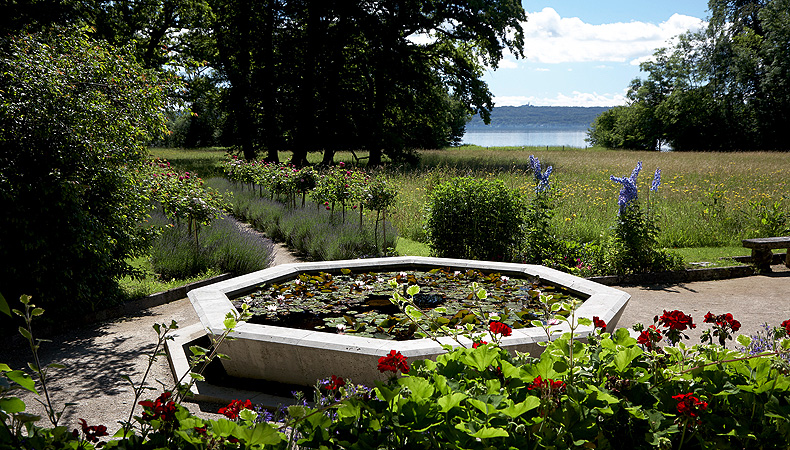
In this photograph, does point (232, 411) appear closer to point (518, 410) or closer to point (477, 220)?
point (518, 410)

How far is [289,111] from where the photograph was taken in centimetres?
2377

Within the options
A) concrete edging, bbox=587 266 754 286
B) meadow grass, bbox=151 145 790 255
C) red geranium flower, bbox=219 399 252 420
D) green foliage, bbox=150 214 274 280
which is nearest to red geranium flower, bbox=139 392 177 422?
red geranium flower, bbox=219 399 252 420

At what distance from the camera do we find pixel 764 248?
26.8 feet

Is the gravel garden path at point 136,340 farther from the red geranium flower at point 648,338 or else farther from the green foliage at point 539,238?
the red geranium flower at point 648,338

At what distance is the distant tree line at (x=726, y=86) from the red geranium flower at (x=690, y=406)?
3719 cm

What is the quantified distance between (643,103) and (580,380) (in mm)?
57306

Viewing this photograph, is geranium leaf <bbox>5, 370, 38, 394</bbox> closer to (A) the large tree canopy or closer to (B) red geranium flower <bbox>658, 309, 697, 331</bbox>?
(B) red geranium flower <bbox>658, 309, 697, 331</bbox>

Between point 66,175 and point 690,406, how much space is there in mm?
5878

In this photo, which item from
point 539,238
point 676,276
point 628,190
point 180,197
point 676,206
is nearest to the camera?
point 180,197

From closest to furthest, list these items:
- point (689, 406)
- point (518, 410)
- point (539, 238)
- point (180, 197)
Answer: point (518, 410) < point (689, 406) < point (180, 197) < point (539, 238)

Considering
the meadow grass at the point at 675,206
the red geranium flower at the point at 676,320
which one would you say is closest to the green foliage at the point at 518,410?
the red geranium flower at the point at 676,320

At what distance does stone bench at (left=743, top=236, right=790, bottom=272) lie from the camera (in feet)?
26.7

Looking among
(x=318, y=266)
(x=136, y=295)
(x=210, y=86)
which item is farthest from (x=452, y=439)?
(x=210, y=86)

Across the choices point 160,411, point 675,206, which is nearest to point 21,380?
point 160,411
